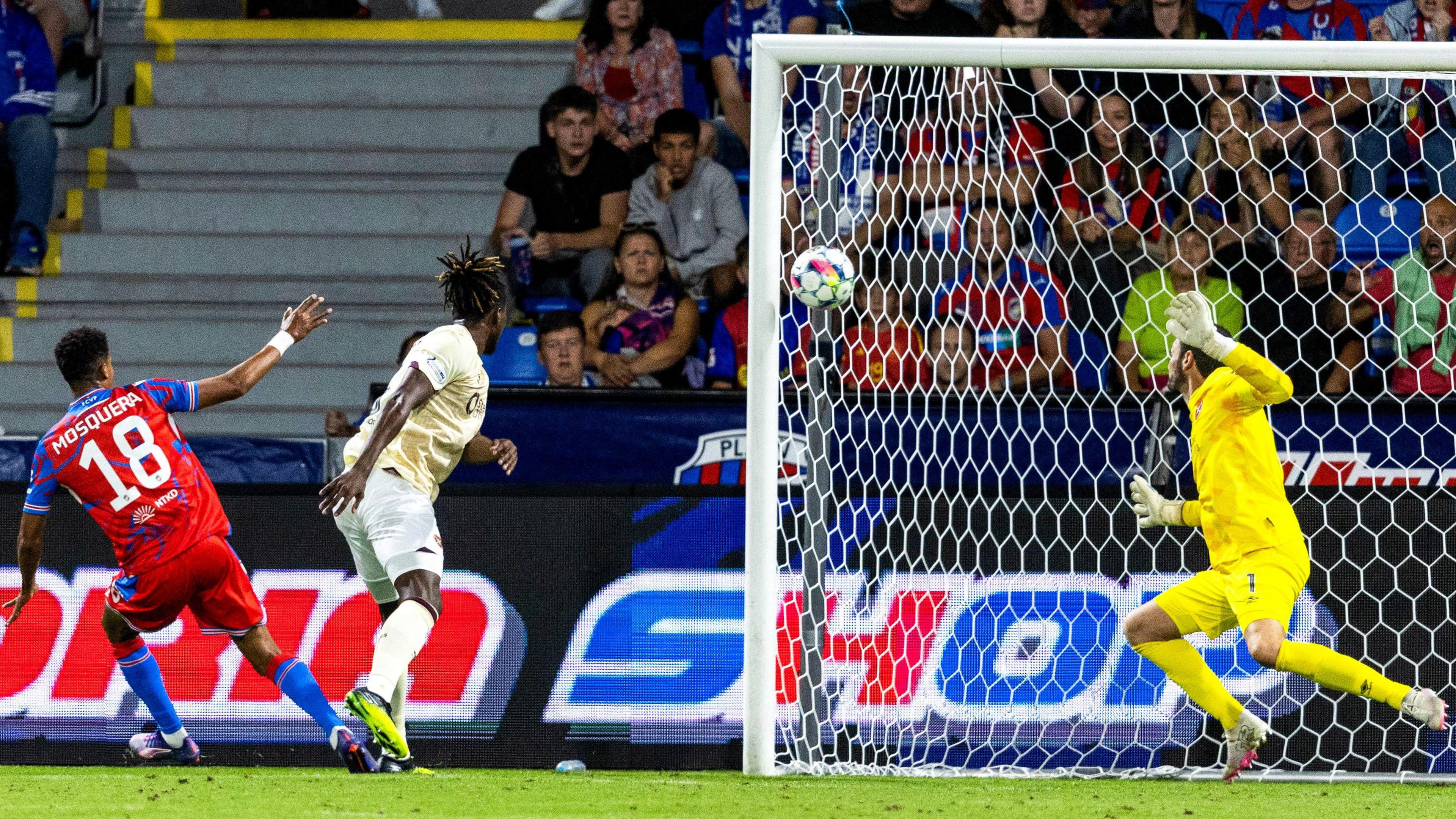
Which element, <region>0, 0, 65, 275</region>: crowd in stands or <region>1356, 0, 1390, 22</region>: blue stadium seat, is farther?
<region>0, 0, 65, 275</region>: crowd in stands

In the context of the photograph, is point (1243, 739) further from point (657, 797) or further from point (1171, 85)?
point (1171, 85)

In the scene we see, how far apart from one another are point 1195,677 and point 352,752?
288cm

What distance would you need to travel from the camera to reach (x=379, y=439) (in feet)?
17.1

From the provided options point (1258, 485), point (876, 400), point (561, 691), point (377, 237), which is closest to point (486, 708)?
point (561, 691)

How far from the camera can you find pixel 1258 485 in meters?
5.81

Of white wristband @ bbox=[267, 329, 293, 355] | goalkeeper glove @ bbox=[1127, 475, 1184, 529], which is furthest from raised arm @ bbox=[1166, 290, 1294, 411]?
white wristband @ bbox=[267, 329, 293, 355]

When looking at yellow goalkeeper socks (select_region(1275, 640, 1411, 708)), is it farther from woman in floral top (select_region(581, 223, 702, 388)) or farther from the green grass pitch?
woman in floral top (select_region(581, 223, 702, 388))

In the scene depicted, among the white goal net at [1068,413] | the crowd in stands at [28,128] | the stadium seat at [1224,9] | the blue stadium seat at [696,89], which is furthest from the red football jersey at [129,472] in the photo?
the stadium seat at [1224,9]

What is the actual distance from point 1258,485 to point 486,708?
2.93 m

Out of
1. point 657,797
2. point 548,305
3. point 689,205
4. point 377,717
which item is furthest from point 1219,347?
point 548,305

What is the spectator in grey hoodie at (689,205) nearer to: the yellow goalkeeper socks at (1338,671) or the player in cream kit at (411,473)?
the player in cream kit at (411,473)

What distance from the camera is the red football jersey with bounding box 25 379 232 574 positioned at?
5605mm

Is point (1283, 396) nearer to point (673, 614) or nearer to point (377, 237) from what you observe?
point (673, 614)

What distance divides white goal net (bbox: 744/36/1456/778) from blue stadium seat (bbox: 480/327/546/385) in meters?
1.53
